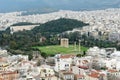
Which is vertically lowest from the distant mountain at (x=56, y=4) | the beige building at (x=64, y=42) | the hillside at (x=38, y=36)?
the beige building at (x=64, y=42)

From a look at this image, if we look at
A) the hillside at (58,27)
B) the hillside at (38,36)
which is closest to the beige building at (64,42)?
the hillside at (38,36)

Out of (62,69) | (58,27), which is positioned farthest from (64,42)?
(62,69)

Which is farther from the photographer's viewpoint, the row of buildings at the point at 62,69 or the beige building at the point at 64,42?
the beige building at the point at 64,42

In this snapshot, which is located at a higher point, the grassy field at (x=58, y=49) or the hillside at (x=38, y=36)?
the hillside at (x=38, y=36)

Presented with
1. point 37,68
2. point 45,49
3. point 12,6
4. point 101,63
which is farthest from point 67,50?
point 12,6

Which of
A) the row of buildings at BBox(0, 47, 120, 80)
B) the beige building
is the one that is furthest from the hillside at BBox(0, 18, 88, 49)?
the row of buildings at BBox(0, 47, 120, 80)

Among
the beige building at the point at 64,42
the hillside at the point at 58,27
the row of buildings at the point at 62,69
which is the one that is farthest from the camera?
the hillside at the point at 58,27

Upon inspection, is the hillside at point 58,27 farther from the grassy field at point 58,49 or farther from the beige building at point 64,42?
the grassy field at point 58,49

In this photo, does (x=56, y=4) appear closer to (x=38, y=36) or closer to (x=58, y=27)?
(x=58, y=27)
